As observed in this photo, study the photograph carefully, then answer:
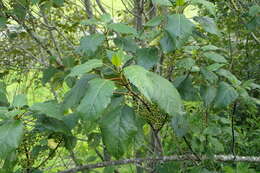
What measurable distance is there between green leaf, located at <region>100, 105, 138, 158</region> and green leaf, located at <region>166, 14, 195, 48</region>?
14.3 inches

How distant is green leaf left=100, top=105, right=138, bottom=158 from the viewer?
119 cm

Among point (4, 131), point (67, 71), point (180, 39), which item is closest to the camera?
point (4, 131)

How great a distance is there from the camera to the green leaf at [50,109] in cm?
130

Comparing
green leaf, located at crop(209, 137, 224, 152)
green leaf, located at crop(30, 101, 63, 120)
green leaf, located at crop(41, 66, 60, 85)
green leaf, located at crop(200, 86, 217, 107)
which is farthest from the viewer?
green leaf, located at crop(209, 137, 224, 152)

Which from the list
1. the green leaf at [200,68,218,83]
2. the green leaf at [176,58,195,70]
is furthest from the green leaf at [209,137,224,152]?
the green leaf at [176,58,195,70]

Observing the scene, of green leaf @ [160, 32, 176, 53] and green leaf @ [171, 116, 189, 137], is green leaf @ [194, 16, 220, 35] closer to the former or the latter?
green leaf @ [160, 32, 176, 53]

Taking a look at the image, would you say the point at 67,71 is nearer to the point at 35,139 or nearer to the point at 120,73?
the point at 35,139

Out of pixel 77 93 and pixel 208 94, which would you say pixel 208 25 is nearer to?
pixel 208 94

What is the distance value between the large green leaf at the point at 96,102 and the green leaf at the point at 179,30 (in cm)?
41

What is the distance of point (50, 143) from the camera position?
1.87m

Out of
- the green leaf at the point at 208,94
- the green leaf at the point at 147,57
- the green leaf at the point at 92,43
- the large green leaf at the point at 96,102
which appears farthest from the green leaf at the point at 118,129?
the green leaf at the point at 208,94

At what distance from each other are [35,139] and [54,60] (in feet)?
2.11

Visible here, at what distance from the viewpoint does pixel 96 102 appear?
1.11 metres

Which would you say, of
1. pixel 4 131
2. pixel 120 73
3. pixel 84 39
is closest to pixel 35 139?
pixel 4 131
